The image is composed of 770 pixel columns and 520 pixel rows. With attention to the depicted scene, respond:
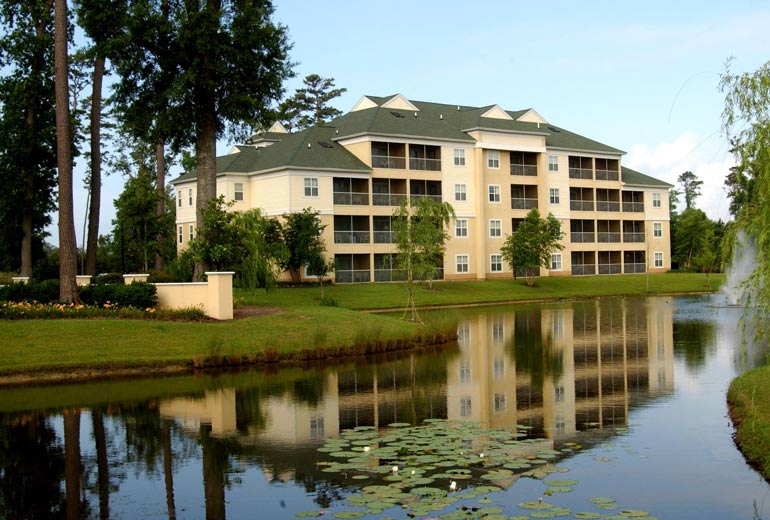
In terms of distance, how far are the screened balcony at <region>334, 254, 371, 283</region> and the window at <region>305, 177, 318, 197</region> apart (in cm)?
507

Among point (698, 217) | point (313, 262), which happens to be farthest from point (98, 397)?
point (698, 217)

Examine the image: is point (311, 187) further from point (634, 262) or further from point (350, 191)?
point (634, 262)

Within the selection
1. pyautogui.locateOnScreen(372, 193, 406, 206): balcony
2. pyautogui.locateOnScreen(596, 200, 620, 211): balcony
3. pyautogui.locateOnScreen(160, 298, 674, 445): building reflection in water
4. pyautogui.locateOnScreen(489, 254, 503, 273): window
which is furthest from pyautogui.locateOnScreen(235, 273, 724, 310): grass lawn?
pyautogui.locateOnScreen(160, 298, 674, 445): building reflection in water

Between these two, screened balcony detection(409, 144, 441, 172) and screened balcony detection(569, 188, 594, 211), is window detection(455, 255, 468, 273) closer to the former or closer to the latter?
screened balcony detection(409, 144, 441, 172)

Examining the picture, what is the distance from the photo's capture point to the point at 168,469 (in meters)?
14.6

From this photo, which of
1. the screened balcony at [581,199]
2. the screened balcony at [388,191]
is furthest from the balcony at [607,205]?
the screened balcony at [388,191]

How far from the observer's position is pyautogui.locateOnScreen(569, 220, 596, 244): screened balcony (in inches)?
3260

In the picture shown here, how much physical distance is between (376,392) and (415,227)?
24.3m

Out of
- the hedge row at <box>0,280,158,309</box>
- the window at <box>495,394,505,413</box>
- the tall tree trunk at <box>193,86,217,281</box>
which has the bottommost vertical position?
the window at <box>495,394,505,413</box>

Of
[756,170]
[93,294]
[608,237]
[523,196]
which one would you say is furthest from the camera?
[608,237]

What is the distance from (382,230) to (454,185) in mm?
8065

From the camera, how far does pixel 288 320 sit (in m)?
32.8

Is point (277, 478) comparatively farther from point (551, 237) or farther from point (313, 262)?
point (551, 237)

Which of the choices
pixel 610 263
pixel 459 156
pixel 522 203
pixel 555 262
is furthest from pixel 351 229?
pixel 610 263
